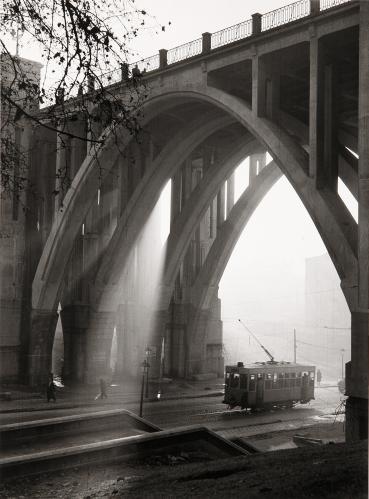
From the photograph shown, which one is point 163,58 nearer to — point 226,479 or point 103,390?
point 103,390

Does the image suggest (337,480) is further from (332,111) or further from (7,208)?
(7,208)

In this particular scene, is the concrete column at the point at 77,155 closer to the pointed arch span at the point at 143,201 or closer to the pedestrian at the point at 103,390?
the pointed arch span at the point at 143,201

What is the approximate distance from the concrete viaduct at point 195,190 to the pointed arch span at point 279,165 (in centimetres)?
5

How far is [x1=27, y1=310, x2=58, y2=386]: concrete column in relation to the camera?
101 feet

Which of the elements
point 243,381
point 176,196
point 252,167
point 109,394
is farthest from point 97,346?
point 252,167

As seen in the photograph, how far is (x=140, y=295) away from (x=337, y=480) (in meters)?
27.2

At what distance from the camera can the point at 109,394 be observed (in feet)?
101

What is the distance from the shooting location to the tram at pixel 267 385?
26547mm

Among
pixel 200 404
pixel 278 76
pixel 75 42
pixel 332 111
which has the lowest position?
pixel 200 404

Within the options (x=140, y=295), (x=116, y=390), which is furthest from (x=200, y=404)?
(x=140, y=295)

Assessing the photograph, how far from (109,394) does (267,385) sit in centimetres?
841

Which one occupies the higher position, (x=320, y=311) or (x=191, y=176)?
(x=191, y=176)

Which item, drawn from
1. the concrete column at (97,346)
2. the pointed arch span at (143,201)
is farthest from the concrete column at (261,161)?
the concrete column at (97,346)

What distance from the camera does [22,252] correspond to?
105ft
